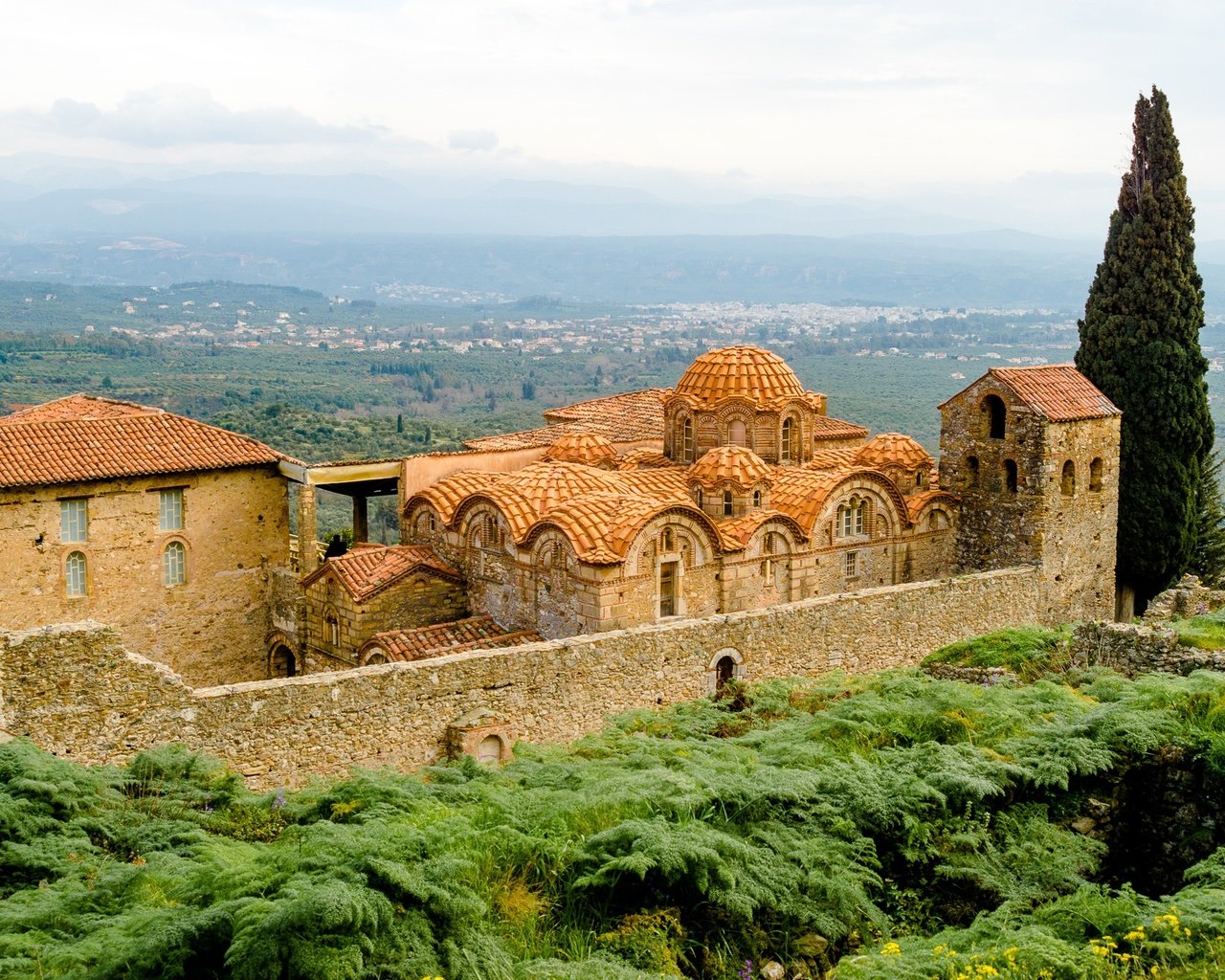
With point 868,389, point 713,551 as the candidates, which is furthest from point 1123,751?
point 868,389

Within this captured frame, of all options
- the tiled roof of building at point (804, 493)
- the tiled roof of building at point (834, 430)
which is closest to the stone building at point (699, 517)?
the tiled roof of building at point (804, 493)

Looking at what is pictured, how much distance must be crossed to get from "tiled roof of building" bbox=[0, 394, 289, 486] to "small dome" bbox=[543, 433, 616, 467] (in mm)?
5541

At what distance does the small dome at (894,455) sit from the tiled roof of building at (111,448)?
11.6 metres

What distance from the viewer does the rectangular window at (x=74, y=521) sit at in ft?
74.9

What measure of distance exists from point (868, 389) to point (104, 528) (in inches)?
2917

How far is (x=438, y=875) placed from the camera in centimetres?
1011

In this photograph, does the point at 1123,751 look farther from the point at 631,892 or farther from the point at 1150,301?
the point at 1150,301

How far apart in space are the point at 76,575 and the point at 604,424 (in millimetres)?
12527

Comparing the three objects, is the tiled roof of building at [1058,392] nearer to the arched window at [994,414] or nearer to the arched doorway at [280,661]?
the arched window at [994,414]

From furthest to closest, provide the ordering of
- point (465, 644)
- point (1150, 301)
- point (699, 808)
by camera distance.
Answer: point (1150, 301) < point (465, 644) < point (699, 808)

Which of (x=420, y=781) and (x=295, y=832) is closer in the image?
(x=295, y=832)

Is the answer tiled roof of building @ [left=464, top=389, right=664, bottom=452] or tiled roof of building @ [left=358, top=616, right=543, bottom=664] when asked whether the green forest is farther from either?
tiled roof of building @ [left=464, top=389, right=664, bottom=452]

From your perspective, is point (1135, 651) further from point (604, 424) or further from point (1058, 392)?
point (604, 424)

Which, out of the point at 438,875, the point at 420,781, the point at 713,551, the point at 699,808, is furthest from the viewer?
the point at 713,551
